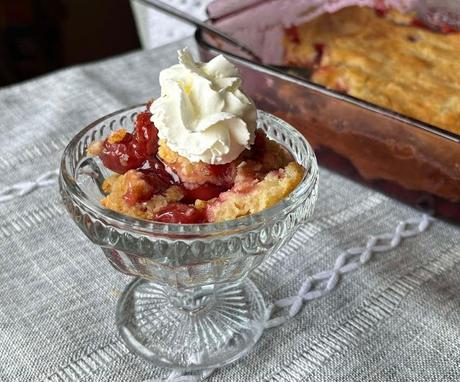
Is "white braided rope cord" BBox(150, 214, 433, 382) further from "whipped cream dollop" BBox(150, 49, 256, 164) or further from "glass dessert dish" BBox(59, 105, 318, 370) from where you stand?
"whipped cream dollop" BBox(150, 49, 256, 164)

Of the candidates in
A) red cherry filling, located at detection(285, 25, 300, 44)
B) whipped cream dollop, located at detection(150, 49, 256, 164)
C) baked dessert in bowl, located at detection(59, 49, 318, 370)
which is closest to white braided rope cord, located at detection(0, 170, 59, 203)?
baked dessert in bowl, located at detection(59, 49, 318, 370)

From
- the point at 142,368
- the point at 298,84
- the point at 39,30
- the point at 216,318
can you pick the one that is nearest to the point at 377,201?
the point at 298,84

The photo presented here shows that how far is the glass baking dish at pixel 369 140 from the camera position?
0.91m

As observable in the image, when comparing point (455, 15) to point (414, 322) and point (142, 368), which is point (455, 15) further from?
point (142, 368)

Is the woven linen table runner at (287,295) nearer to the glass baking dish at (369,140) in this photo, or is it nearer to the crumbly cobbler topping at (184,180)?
the glass baking dish at (369,140)

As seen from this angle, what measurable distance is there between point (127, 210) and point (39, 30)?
1884mm

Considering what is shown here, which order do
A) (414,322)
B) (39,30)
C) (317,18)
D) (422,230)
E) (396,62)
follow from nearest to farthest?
(414,322) < (422,230) < (396,62) < (317,18) < (39,30)

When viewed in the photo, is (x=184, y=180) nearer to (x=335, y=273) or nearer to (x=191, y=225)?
(x=191, y=225)

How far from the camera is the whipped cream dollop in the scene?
659mm

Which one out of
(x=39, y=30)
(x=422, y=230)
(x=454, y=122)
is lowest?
(x=39, y=30)

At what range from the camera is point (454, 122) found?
97 centimetres

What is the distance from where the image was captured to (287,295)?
0.83m

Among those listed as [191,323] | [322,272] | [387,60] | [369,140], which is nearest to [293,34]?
[387,60]

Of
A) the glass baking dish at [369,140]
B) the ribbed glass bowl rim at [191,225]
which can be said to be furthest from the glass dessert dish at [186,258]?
the glass baking dish at [369,140]
